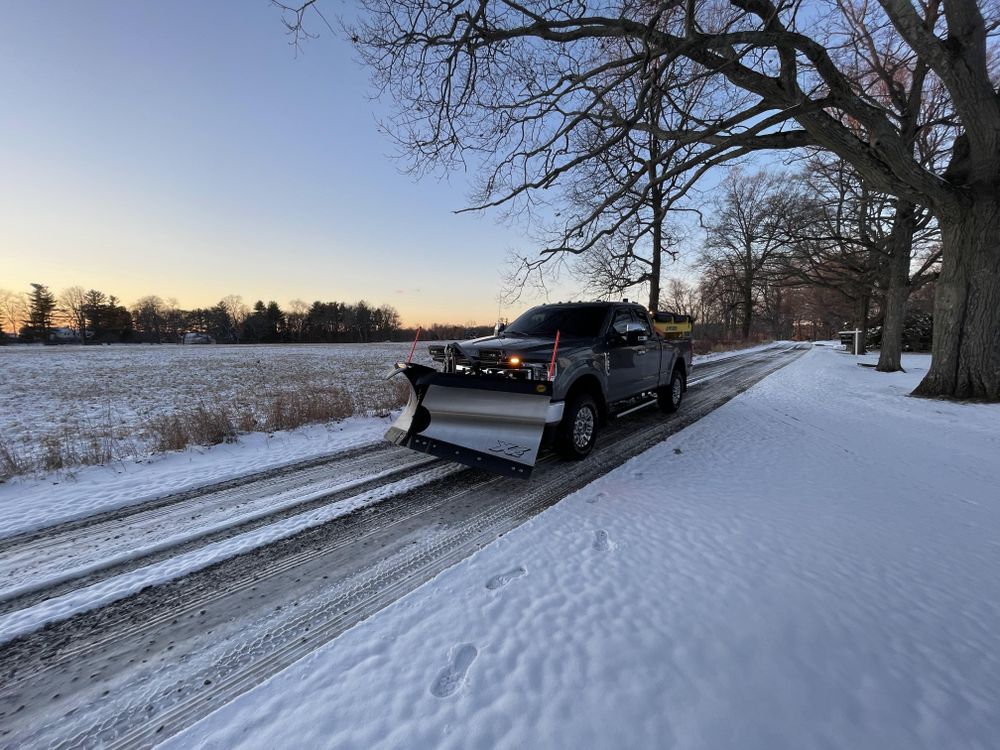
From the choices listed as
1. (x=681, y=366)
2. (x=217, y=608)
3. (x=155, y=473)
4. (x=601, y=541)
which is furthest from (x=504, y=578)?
(x=681, y=366)

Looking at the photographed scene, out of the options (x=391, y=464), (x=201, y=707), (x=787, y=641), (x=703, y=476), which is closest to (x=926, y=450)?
(x=703, y=476)

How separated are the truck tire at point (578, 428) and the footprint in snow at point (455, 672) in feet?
10.1

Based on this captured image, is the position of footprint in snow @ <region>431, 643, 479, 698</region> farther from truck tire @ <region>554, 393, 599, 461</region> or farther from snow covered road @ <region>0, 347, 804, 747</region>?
truck tire @ <region>554, 393, 599, 461</region>

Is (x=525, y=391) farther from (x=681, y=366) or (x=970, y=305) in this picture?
(x=970, y=305)

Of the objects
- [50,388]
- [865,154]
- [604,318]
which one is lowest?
[50,388]

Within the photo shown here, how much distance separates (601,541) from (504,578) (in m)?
0.90

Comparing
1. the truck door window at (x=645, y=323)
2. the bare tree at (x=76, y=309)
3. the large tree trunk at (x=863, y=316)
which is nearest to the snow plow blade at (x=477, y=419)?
the truck door window at (x=645, y=323)

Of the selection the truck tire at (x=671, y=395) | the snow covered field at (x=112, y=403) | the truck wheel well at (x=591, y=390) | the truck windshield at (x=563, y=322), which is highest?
the truck windshield at (x=563, y=322)

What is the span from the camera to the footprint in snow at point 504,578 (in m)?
2.59

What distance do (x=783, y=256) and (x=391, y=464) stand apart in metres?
21.4

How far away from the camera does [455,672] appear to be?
6.35ft

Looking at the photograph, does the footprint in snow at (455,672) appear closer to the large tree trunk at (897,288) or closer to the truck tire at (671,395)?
the truck tire at (671,395)

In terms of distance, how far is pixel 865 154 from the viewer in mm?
7344

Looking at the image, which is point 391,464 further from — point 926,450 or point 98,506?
point 926,450
